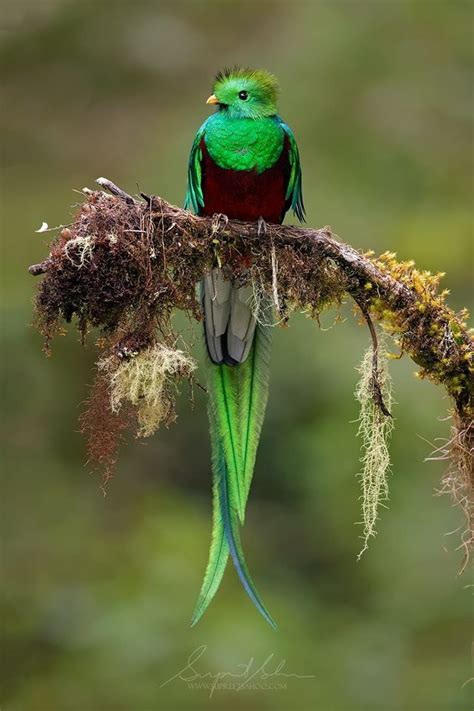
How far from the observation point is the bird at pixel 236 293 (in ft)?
10.3

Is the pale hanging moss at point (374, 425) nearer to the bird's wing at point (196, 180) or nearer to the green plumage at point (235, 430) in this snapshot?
the green plumage at point (235, 430)

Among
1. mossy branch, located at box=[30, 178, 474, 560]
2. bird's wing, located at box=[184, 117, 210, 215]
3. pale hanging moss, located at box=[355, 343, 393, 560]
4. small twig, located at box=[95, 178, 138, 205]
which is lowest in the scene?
pale hanging moss, located at box=[355, 343, 393, 560]

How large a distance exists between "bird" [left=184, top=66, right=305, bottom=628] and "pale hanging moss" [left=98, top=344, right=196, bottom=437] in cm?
26

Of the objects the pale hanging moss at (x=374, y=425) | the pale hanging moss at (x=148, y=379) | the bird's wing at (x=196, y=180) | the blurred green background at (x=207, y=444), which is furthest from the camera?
the blurred green background at (x=207, y=444)

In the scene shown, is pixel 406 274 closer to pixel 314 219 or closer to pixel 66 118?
pixel 314 219

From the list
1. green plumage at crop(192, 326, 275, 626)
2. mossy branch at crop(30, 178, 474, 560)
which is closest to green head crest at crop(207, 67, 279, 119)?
mossy branch at crop(30, 178, 474, 560)

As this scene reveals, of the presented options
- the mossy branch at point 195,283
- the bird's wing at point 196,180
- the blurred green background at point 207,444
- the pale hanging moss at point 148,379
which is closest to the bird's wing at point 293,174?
the bird's wing at point 196,180

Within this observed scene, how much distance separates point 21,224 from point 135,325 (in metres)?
3.55

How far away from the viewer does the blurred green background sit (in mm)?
5699

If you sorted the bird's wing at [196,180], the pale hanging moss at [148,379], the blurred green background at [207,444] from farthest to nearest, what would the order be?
the blurred green background at [207,444], the bird's wing at [196,180], the pale hanging moss at [148,379]

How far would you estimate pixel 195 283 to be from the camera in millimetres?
3223

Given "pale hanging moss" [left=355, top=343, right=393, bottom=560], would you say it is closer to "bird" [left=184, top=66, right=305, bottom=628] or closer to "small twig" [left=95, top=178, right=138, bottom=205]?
"bird" [left=184, top=66, right=305, bottom=628]

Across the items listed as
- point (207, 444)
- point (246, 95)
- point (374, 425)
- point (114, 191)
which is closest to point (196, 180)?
point (246, 95)

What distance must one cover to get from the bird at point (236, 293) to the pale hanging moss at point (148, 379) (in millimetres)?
255
